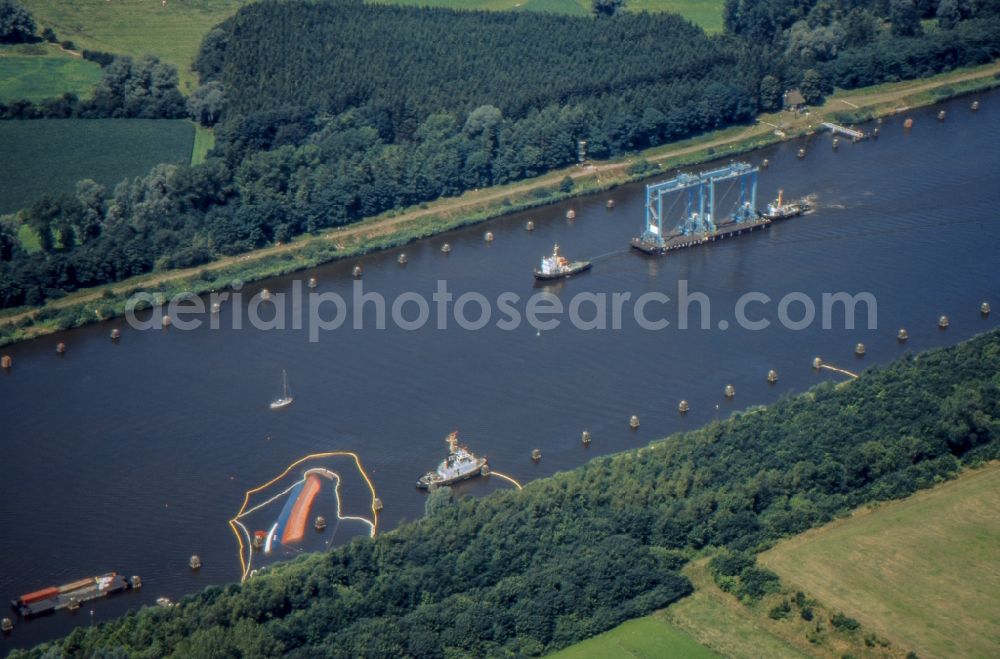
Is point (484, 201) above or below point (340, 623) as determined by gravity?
above

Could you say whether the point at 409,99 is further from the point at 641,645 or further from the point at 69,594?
the point at 641,645

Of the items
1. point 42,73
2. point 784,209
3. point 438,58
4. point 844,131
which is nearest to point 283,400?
point 784,209

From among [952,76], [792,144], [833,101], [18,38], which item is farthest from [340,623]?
[18,38]

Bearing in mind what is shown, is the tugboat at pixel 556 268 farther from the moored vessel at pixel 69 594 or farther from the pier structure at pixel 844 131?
the moored vessel at pixel 69 594

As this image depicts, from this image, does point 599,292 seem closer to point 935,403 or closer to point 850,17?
point 935,403

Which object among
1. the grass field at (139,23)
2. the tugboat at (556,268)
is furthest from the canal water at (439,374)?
the grass field at (139,23)

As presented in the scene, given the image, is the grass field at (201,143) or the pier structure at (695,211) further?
the grass field at (201,143)

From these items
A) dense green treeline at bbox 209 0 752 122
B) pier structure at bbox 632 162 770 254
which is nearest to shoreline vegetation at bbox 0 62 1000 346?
pier structure at bbox 632 162 770 254
